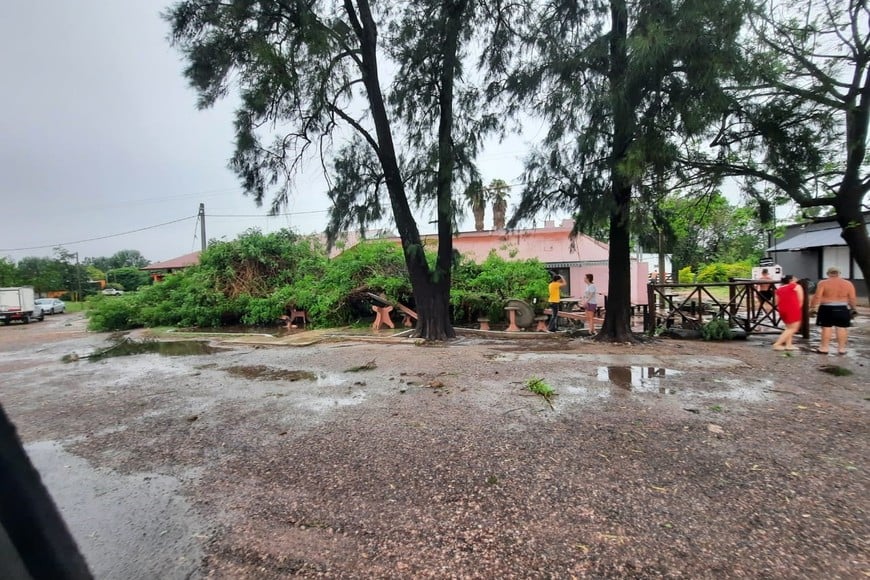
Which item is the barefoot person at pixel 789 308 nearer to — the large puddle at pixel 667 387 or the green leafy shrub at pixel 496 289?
the large puddle at pixel 667 387

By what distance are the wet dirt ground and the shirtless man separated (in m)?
0.98

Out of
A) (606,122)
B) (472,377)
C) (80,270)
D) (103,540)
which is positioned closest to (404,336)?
(472,377)

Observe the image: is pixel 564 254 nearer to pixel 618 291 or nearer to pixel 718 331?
pixel 618 291

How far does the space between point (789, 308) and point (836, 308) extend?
3.49 feet

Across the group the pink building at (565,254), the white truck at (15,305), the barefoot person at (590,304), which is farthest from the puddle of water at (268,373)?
the white truck at (15,305)

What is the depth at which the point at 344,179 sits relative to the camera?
12.1 meters

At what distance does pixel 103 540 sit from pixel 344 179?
10330 millimetres

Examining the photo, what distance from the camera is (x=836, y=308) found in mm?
8047

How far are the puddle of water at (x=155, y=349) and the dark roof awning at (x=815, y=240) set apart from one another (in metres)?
26.0

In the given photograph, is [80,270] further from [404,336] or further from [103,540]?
[103,540]

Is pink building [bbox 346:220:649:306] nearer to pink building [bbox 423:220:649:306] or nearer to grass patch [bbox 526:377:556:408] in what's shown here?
pink building [bbox 423:220:649:306]

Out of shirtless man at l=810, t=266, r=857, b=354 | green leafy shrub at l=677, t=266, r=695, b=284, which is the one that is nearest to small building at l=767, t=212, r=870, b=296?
green leafy shrub at l=677, t=266, r=695, b=284

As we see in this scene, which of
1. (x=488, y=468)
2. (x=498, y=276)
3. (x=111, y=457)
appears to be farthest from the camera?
(x=498, y=276)

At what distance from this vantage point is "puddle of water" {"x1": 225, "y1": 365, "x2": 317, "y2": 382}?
295 inches
